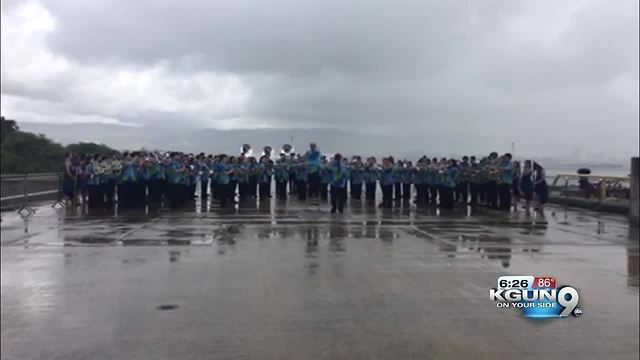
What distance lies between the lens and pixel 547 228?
1556 cm

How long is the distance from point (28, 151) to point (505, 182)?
111 ft

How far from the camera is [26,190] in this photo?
20984 mm

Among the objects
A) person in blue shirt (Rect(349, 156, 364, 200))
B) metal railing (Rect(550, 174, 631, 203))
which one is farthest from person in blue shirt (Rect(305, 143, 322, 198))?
metal railing (Rect(550, 174, 631, 203))

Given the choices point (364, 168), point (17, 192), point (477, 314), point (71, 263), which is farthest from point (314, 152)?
point (477, 314)

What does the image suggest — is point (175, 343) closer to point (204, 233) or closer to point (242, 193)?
point (204, 233)

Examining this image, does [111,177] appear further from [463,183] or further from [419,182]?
[463,183]

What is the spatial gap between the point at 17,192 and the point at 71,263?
12136 millimetres

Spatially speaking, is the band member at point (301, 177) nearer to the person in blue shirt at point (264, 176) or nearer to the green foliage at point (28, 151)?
the person in blue shirt at point (264, 176)

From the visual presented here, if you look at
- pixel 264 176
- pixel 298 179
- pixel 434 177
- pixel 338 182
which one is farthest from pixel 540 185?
pixel 264 176

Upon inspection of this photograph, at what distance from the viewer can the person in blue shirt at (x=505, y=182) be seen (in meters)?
20.5

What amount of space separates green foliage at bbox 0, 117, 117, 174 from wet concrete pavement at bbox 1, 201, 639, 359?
2592cm

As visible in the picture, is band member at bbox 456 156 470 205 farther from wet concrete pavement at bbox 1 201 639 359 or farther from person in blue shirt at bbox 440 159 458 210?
wet concrete pavement at bbox 1 201 639 359

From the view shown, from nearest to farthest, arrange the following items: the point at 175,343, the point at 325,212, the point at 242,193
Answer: the point at 175,343 < the point at 325,212 < the point at 242,193

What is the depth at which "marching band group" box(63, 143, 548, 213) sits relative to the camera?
20.5 meters
